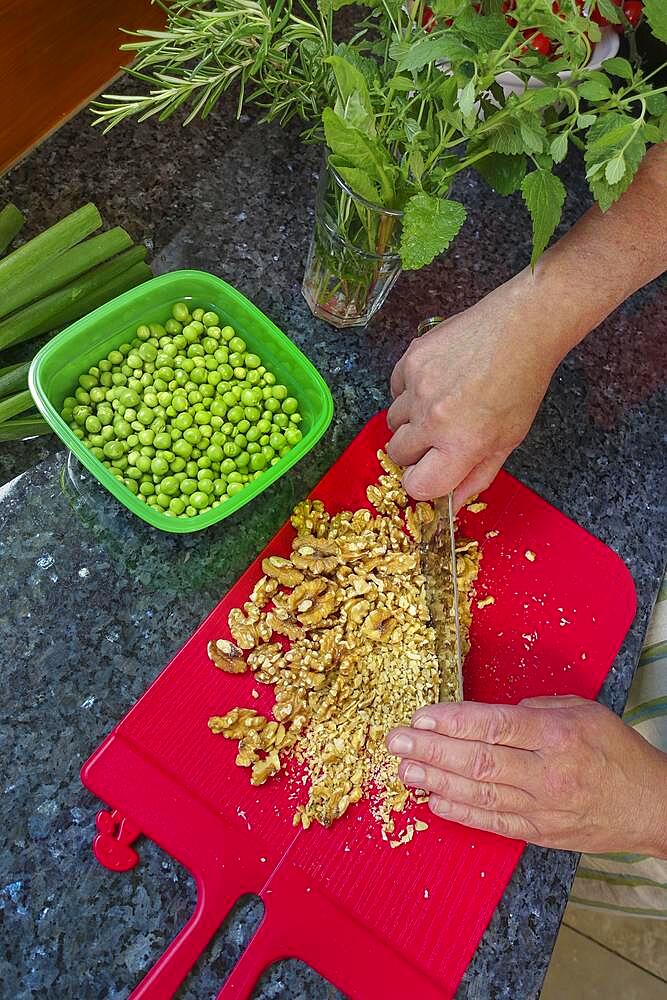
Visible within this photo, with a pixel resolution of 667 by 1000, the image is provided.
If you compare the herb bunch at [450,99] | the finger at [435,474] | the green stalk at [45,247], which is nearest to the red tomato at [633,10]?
the herb bunch at [450,99]

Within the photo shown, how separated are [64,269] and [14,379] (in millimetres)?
166

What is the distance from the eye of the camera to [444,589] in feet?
3.94

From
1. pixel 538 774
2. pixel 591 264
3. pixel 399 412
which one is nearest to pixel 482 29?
pixel 591 264

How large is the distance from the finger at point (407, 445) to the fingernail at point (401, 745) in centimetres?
37

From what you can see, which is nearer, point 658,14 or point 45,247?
point 658,14

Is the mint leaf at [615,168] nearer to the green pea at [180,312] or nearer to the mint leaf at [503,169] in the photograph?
the mint leaf at [503,169]

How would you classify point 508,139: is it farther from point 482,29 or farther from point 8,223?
point 8,223

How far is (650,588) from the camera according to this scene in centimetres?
135

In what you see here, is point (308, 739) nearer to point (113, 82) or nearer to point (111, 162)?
point (111, 162)

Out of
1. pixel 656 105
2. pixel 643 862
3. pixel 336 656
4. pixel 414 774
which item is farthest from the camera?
pixel 643 862

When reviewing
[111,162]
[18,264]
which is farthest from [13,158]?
[18,264]

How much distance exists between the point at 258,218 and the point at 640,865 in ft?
3.83

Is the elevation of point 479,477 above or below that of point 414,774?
above

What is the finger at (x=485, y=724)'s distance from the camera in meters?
1.04
